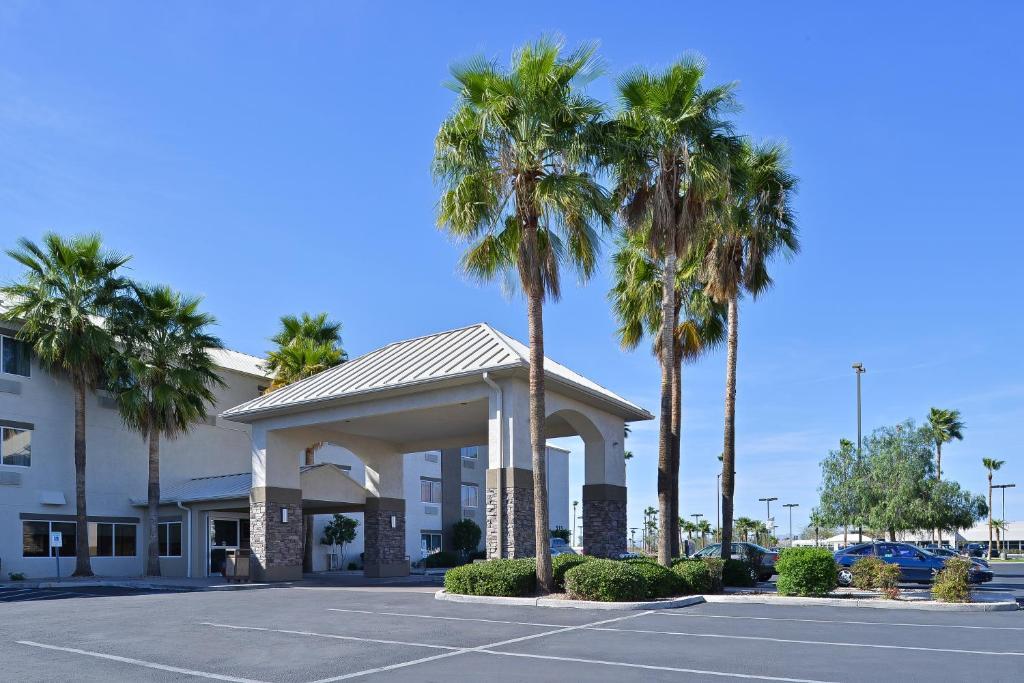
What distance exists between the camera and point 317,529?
42.5 m

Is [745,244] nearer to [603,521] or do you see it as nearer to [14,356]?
[603,521]

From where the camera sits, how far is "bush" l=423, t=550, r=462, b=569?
155 ft

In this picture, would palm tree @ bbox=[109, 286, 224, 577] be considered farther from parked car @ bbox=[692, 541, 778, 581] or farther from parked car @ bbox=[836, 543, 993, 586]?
parked car @ bbox=[836, 543, 993, 586]

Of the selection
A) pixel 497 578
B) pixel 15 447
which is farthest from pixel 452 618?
pixel 15 447

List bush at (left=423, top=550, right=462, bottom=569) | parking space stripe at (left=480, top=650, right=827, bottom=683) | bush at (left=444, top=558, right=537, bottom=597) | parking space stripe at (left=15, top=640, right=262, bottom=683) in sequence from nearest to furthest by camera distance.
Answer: parking space stripe at (left=480, top=650, right=827, bottom=683) → parking space stripe at (left=15, top=640, right=262, bottom=683) → bush at (left=444, top=558, right=537, bottom=597) → bush at (left=423, top=550, right=462, bottom=569)

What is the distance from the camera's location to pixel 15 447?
32.2 meters

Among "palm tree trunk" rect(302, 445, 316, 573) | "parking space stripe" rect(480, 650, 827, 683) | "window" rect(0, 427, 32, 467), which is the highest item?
"window" rect(0, 427, 32, 467)

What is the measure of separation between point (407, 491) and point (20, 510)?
19608 millimetres

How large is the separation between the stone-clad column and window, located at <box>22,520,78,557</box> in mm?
18465

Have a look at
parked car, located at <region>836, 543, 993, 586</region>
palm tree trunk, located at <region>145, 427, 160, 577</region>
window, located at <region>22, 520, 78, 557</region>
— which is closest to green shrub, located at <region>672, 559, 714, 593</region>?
parked car, located at <region>836, 543, 993, 586</region>

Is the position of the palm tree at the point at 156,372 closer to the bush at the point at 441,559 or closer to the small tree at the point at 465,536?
the bush at the point at 441,559

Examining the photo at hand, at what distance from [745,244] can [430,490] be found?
93.1ft

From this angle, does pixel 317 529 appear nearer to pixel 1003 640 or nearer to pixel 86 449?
pixel 86 449

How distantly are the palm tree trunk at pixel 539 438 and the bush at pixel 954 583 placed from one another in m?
7.96
